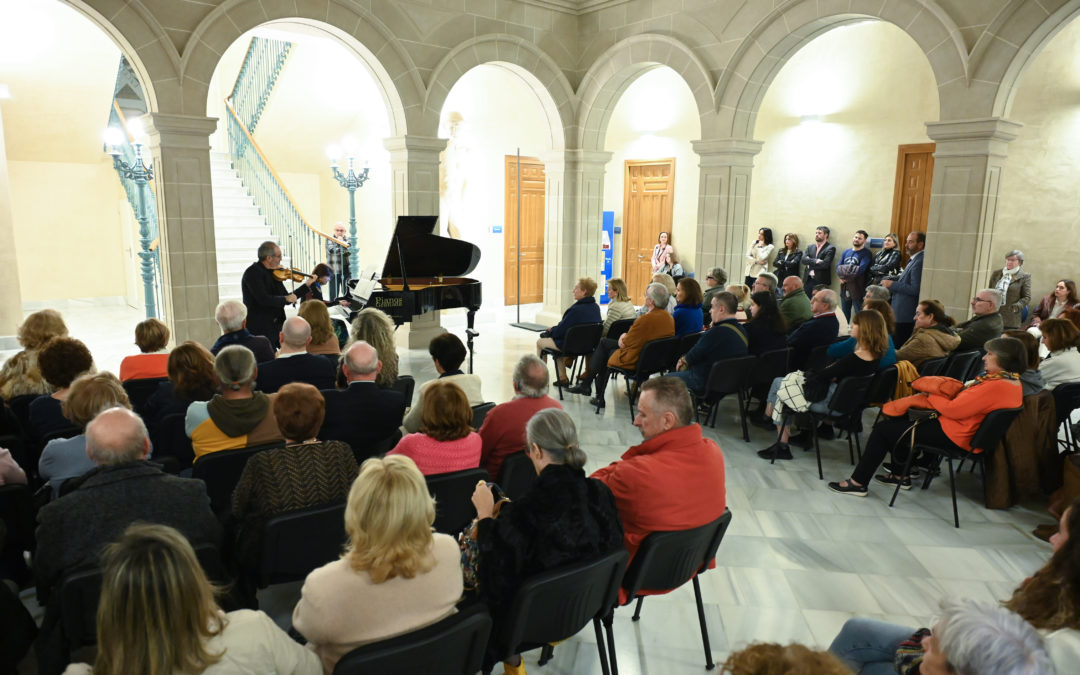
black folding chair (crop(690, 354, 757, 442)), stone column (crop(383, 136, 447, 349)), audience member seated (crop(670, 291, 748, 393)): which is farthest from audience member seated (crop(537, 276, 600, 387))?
stone column (crop(383, 136, 447, 349))

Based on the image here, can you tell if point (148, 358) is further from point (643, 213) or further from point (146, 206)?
point (643, 213)

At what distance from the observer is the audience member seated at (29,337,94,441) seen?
10.2ft

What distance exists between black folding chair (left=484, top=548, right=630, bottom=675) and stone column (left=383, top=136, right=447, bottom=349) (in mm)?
5973

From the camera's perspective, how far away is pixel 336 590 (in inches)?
65.4

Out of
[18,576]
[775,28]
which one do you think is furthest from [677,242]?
[18,576]

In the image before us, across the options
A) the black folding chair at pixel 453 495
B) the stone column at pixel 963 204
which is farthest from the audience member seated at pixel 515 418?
the stone column at pixel 963 204

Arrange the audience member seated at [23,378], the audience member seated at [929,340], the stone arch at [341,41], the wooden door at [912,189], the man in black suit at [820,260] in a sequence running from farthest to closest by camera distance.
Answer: the man in black suit at [820,260]
the wooden door at [912,189]
the stone arch at [341,41]
the audience member seated at [929,340]
the audience member seated at [23,378]

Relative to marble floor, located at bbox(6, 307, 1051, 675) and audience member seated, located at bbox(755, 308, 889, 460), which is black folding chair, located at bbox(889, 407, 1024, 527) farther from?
audience member seated, located at bbox(755, 308, 889, 460)

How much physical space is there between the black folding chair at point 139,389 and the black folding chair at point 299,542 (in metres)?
1.69

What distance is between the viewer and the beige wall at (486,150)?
1107 centimetres

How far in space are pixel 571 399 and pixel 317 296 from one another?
8.40 ft

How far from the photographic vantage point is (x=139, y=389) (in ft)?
11.8

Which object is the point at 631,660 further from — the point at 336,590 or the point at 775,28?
the point at 775,28

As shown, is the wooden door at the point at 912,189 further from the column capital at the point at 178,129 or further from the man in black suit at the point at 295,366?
the column capital at the point at 178,129
